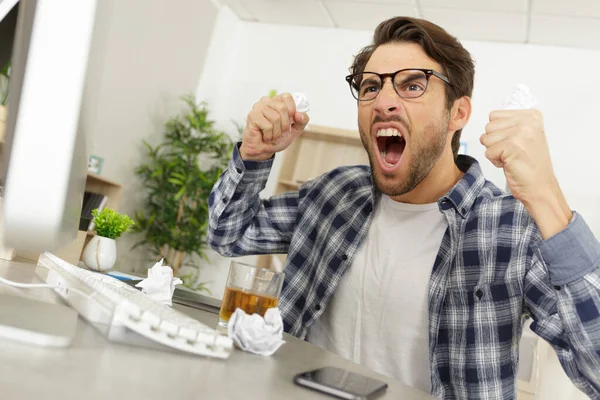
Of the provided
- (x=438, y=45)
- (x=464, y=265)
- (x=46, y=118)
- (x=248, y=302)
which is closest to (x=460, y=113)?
(x=438, y=45)

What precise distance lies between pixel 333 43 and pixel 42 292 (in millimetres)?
4422

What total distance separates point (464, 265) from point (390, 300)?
0.71 feet

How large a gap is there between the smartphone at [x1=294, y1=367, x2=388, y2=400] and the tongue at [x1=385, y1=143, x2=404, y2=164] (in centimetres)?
113

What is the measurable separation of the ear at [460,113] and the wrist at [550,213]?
2.38 ft

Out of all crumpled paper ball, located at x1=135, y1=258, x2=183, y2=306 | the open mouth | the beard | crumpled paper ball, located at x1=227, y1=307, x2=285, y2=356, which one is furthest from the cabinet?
crumpled paper ball, located at x1=227, y1=307, x2=285, y2=356

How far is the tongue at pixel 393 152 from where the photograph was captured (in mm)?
1841

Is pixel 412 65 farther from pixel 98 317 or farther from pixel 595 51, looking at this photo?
pixel 595 51

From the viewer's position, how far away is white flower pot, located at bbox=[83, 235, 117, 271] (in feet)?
5.56

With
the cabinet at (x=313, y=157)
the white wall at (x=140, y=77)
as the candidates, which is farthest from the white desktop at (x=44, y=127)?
the cabinet at (x=313, y=157)

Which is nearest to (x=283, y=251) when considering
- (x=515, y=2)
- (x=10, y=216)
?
(x=10, y=216)

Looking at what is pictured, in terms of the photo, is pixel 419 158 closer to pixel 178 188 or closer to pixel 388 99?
pixel 388 99

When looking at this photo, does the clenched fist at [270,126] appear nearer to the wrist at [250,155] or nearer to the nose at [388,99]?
the wrist at [250,155]

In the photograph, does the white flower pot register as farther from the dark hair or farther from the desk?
the dark hair

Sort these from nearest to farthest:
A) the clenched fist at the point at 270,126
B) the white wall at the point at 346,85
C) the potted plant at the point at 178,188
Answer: the clenched fist at the point at 270,126, the white wall at the point at 346,85, the potted plant at the point at 178,188
